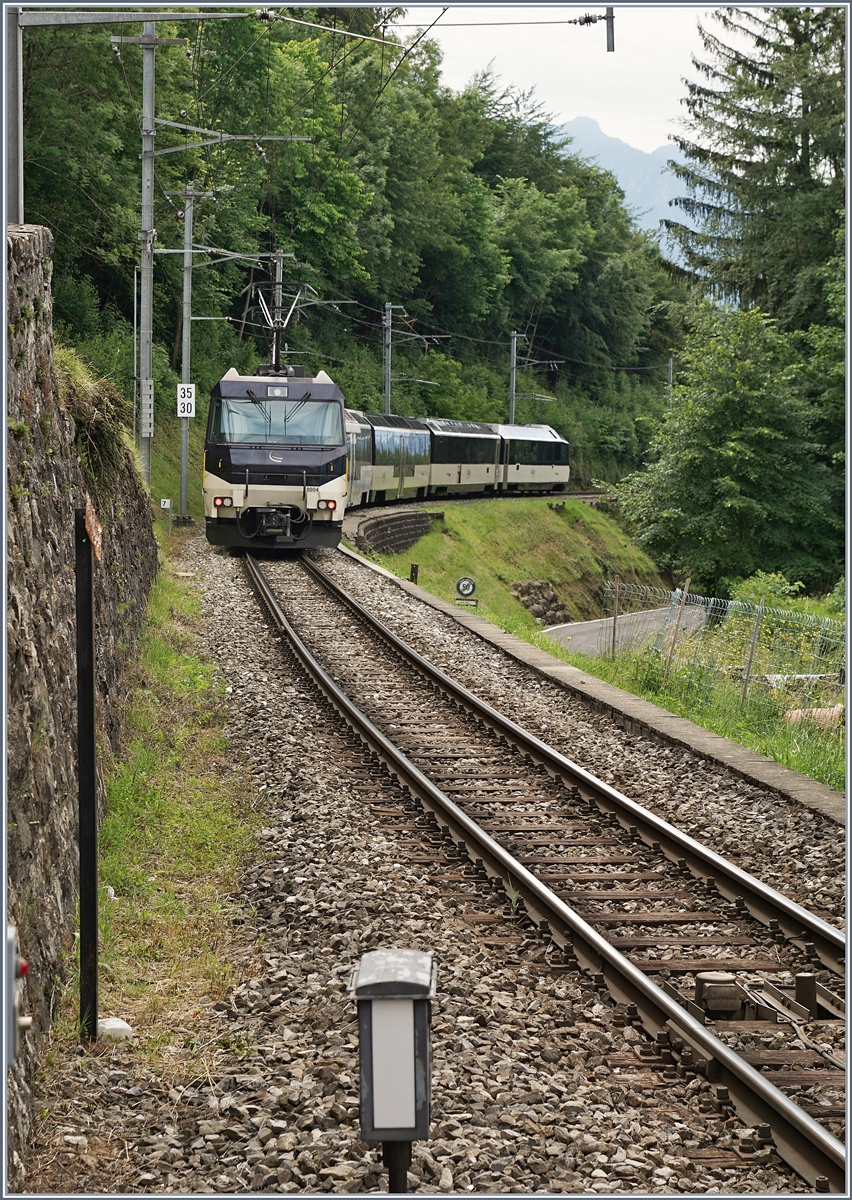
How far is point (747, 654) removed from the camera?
46.6ft

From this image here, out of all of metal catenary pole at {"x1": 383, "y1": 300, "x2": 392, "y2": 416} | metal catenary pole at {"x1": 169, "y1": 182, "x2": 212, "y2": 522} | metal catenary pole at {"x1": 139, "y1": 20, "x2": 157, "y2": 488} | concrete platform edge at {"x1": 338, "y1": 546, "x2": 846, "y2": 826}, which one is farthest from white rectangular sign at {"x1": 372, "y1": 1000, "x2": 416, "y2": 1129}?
metal catenary pole at {"x1": 383, "y1": 300, "x2": 392, "y2": 416}

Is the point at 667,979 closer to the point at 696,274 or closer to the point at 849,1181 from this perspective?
the point at 849,1181

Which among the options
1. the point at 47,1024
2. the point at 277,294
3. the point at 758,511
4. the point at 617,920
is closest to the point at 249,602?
the point at 758,511

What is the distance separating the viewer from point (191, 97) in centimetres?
4106

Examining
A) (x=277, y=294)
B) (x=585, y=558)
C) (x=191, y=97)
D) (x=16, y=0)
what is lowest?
(x=585, y=558)

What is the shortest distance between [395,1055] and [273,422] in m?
20.7

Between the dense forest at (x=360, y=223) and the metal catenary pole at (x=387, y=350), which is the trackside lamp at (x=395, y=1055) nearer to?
the dense forest at (x=360, y=223)

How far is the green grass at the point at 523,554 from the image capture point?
3875 cm

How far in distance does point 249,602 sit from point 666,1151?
1602 cm

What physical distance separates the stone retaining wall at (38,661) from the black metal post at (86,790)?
17cm

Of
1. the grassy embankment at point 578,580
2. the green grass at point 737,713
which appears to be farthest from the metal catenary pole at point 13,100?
the grassy embankment at point 578,580

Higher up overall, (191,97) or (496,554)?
(191,97)

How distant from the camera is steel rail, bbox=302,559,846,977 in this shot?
6.90m

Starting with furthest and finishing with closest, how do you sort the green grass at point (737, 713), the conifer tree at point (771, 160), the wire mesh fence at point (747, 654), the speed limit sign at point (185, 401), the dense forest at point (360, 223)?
the dense forest at point (360, 223)
the conifer tree at point (771, 160)
the speed limit sign at point (185, 401)
the wire mesh fence at point (747, 654)
the green grass at point (737, 713)
